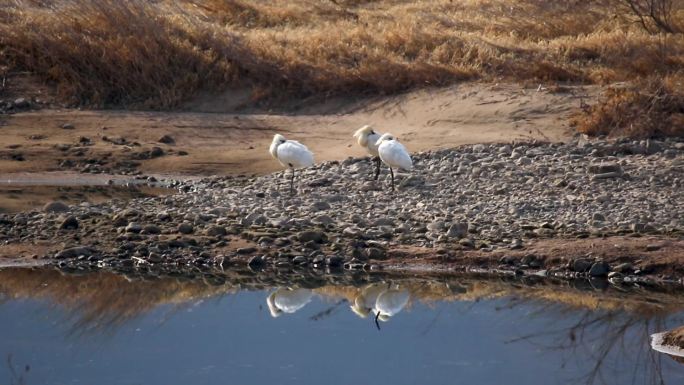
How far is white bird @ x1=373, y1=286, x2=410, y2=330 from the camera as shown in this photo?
10.1 meters

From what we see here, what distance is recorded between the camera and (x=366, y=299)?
10.5 meters

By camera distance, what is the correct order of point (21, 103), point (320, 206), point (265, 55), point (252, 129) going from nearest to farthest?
point (320, 206), point (252, 129), point (21, 103), point (265, 55)

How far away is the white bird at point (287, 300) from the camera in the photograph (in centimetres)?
1027

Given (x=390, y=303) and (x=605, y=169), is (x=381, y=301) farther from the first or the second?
(x=605, y=169)

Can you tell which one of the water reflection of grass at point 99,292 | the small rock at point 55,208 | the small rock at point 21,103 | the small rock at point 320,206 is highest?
the water reflection of grass at point 99,292

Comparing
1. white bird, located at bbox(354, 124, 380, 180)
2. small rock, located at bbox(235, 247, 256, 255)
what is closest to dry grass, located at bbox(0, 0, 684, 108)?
white bird, located at bbox(354, 124, 380, 180)

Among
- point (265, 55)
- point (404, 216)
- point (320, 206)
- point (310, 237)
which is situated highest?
point (310, 237)

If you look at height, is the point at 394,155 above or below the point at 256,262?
above

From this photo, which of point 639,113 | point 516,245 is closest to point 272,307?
point 516,245

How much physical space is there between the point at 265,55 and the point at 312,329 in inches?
358

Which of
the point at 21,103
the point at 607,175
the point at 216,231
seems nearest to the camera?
the point at 216,231

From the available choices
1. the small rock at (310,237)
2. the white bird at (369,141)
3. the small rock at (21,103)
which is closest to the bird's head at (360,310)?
the small rock at (310,237)

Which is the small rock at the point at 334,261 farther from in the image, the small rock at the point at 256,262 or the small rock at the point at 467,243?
the small rock at the point at 467,243

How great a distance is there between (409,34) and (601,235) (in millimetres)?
7952
